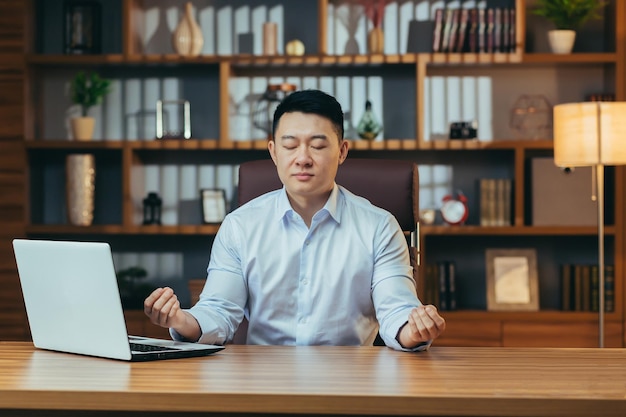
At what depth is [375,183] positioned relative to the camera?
2.51 meters

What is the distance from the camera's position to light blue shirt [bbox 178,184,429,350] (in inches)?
89.0

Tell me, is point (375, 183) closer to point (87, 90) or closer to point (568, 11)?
point (568, 11)

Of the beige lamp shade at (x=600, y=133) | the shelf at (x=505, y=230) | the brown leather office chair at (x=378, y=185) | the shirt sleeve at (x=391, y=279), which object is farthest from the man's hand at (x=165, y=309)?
the shelf at (x=505, y=230)

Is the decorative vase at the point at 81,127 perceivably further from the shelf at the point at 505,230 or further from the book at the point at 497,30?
the book at the point at 497,30

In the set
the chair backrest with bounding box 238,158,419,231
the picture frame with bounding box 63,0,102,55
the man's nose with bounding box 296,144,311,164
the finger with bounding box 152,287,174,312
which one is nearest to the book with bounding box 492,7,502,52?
Answer: the picture frame with bounding box 63,0,102,55

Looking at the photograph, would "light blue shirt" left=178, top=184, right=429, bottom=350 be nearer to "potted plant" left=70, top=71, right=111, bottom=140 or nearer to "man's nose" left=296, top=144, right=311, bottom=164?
"man's nose" left=296, top=144, right=311, bottom=164

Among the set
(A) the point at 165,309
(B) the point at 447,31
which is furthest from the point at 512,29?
(A) the point at 165,309

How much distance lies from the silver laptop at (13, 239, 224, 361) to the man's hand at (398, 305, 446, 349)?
0.37 meters

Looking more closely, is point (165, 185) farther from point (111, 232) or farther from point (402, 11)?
point (402, 11)

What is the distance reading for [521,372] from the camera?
62.2 inches

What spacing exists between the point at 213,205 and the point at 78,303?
2867 millimetres

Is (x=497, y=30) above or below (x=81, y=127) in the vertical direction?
above

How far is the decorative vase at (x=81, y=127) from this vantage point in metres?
4.48

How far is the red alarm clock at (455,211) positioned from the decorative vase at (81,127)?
1.71 metres
